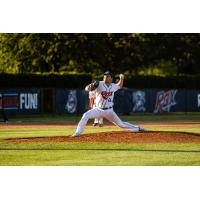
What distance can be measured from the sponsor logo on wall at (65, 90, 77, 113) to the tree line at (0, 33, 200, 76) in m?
11.5

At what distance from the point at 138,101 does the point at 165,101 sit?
6.74 feet

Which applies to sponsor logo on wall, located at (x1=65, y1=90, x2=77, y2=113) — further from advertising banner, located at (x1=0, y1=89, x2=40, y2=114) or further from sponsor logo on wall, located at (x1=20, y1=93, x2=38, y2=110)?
sponsor logo on wall, located at (x1=20, y1=93, x2=38, y2=110)

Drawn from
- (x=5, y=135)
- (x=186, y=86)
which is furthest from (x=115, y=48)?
(x=5, y=135)

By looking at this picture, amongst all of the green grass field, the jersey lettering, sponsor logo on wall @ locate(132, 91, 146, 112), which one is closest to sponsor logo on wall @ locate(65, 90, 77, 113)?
sponsor logo on wall @ locate(132, 91, 146, 112)

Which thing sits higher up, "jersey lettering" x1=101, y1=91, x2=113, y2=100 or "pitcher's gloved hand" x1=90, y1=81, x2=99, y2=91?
"pitcher's gloved hand" x1=90, y1=81, x2=99, y2=91

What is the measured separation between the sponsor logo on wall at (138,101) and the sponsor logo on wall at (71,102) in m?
4.19

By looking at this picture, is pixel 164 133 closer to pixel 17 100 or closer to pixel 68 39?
pixel 17 100

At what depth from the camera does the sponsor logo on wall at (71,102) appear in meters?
42.9

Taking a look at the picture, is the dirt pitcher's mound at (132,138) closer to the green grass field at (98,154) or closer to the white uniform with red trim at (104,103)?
the white uniform with red trim at (104,103)

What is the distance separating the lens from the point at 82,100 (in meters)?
43.1

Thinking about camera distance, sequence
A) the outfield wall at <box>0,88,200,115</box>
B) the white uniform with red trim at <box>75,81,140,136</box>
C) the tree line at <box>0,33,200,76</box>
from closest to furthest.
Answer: the white uniform with red trim at <box>75,81,140,136</box> < the outfield wall at <box>0,88,200,115</box> < the tree line at <box>0,33,200,76</box>

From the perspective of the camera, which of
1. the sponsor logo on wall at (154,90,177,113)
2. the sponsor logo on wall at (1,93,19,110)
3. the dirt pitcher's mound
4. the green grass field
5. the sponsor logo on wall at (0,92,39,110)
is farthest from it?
the sponsor logo on wall at (154,90,177,113)

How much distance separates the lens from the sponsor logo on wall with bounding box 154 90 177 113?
1831 inches

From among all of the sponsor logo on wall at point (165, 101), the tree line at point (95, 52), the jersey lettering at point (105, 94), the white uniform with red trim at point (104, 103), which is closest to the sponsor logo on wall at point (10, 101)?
the sponsor logo on wall at point (165, 101)
